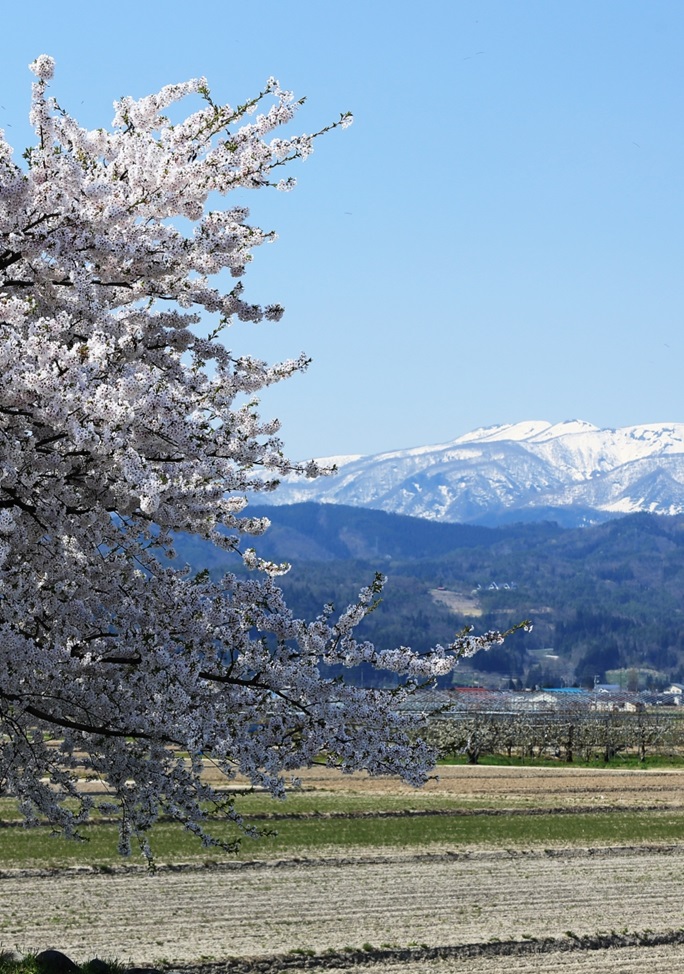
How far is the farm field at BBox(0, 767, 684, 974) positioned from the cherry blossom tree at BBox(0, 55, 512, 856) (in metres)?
10.6

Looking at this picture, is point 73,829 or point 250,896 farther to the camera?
point 250,896

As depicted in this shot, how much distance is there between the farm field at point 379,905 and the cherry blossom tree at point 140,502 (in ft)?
34.9

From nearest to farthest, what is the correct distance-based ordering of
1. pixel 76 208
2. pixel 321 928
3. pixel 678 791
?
1. pixel 76 208
2. pixel 321 928
3. pixel 678 791

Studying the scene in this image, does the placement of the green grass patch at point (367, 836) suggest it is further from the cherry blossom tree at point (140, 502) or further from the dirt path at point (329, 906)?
the cherry blossom tree at point (140, 502)

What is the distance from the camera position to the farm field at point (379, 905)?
76.4ft

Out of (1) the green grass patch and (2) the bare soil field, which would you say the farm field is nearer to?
(1) the green grass patch

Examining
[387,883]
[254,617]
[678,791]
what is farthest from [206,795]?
[678,791]

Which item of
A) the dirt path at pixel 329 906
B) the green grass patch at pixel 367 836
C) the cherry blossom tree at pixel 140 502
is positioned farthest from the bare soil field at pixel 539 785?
the cherry blossom tree at pixel 140 502

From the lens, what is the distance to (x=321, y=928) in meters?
26.0

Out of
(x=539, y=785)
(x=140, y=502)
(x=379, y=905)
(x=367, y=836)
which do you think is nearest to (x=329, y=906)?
(x=379, y=905)

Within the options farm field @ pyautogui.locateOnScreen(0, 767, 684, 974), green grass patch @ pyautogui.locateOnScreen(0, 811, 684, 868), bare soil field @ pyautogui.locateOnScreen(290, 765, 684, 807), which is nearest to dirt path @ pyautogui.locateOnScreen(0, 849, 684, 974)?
farm field @ pyautogui.locateOnScreen(0, 767, 684, 974)

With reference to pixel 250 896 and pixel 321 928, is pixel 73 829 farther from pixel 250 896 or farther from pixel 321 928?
pixel 250 896

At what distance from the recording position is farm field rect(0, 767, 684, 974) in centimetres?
2330

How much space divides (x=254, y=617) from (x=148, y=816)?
9.10 feet
